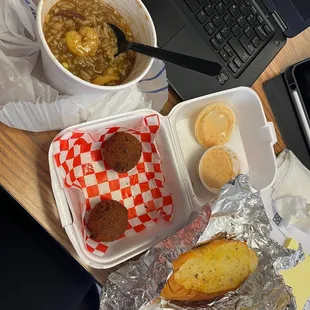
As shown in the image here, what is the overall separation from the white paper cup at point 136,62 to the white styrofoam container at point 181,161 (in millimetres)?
82

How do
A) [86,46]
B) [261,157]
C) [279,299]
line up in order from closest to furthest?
[86,46]
[279,299]
[261,157]

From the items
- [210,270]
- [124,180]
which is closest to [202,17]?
[124,180]

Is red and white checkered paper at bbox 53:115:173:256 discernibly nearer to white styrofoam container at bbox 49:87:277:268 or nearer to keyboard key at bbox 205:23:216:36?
white styrofoam container at bbox 49:87:277:268

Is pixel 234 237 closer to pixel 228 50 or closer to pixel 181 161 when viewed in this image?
pixel 181 161

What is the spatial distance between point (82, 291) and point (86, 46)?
0.51 meters

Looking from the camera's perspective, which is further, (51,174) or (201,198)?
(201,198)

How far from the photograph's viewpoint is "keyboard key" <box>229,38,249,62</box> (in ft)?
3.22

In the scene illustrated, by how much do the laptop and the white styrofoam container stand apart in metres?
0.05

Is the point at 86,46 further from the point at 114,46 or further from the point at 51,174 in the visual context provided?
the point at 51,174

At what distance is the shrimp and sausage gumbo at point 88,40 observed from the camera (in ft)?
2.49

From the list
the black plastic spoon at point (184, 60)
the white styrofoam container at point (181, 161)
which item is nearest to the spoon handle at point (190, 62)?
the black plastic spoon at point (184, 60)

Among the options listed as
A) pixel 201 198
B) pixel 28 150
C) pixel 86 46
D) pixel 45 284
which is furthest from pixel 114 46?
pixel 45 284

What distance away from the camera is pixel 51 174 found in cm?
81

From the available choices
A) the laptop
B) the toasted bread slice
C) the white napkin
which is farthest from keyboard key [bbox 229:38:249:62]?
the toasted bread slice
